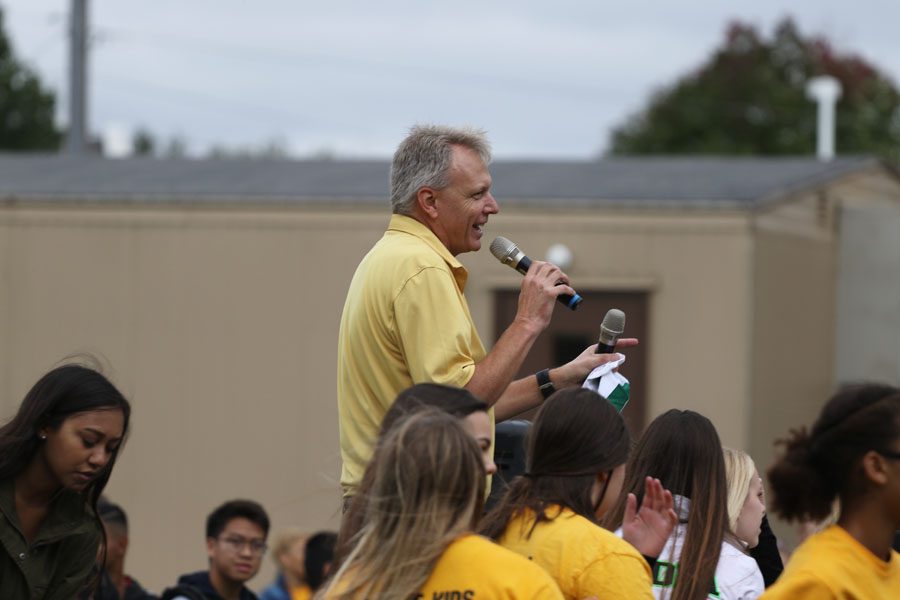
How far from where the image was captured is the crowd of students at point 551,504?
127 inches

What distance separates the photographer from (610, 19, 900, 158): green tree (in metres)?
33.8

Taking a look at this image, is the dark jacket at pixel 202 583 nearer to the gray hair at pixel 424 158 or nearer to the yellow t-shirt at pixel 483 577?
the gray hair at pixel 424 158

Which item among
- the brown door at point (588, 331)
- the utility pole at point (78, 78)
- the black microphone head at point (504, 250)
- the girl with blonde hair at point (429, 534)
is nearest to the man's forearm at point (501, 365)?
the black microphone head at point (504, 250)

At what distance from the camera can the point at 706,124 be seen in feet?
120

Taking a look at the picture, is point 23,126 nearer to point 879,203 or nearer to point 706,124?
point 706,124

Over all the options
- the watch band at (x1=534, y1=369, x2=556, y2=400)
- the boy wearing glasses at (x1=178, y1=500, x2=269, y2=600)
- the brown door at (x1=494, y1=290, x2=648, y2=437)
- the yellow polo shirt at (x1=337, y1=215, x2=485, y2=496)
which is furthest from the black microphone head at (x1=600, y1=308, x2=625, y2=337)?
the brown door at (x1=494, y1=290, x2=648, y2=437)

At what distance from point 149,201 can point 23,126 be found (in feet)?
70.2

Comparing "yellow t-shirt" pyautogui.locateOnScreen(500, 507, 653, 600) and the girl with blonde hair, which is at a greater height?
the girl with blonde hair

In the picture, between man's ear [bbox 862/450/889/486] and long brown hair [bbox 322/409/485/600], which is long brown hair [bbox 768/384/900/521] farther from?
long brown hair [bbox 322/409/485/600]

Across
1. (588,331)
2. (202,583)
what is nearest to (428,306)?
(202,583)

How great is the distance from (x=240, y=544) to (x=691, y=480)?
9.52ft

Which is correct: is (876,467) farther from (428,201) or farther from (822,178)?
(822,178)

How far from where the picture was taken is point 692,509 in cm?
438

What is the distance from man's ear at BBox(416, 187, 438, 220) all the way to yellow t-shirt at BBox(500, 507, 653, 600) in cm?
102
